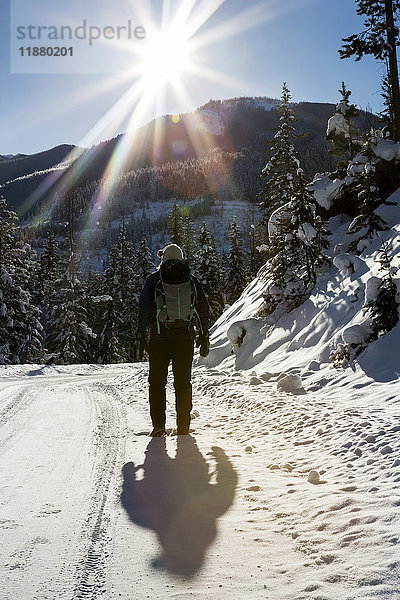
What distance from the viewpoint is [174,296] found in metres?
5.47

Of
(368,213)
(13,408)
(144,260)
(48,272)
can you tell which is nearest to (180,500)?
Result: (13,408)

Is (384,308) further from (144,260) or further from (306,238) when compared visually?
(144,260)

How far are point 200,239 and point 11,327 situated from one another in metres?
19.3

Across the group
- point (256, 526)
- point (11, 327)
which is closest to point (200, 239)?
point (11, 327)

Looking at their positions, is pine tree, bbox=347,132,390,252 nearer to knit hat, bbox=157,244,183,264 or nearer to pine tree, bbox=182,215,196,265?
knit hat, bbox=157,244,183,264

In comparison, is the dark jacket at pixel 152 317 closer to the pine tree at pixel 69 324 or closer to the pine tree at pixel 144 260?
the pine tree at pixel 69 324

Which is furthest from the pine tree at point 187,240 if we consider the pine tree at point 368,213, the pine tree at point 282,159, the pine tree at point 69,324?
the pine tree at point 368,213

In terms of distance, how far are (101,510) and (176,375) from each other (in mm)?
2606

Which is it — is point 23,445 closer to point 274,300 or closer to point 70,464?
point 70,464

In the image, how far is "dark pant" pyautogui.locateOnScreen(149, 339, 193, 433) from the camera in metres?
5.53

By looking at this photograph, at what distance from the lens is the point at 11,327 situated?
23.9 metres

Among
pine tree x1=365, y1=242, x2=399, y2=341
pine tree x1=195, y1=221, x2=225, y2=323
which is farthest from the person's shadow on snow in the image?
pine tree x1=195, y1=221, x2=225, y2=323

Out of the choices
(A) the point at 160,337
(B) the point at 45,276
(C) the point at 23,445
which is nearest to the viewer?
(C) the point at 23,445

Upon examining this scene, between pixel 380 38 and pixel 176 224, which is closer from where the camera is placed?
pixel 380 38
